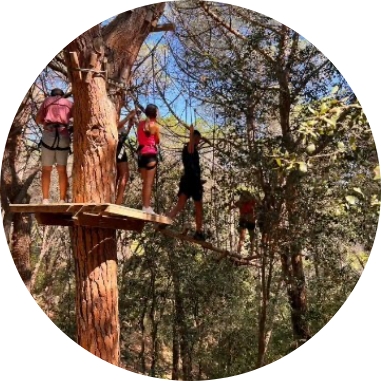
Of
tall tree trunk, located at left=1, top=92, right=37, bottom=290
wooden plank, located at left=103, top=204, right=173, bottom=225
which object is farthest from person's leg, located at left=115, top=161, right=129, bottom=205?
tall tree trunk, located at left=1, top=92, right=37, bottom=290

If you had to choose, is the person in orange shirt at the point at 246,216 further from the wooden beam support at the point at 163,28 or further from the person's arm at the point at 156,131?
the wooden beam support at the point at 163,28

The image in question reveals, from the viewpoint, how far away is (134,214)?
5.20 meters

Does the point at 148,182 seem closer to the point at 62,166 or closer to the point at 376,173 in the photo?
the point at 62,166

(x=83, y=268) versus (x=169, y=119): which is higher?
(x=169, y=119)

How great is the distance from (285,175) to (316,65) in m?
1.05

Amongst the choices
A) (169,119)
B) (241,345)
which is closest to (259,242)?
(241,345)

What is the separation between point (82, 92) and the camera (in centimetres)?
552

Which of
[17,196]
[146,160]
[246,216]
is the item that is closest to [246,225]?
[246,216]

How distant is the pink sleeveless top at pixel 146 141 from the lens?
542 centimetres

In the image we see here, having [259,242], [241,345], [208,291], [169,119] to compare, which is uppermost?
[169,119]

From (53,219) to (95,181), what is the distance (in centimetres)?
51

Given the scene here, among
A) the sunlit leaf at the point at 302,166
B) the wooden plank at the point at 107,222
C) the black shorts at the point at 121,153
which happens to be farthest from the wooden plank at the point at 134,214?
the sunlit leaf at the point at 302,166

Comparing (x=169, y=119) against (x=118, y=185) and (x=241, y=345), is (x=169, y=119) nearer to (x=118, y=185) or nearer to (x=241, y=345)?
(x=118, y=185)

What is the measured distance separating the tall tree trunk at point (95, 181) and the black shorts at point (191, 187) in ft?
2.00
